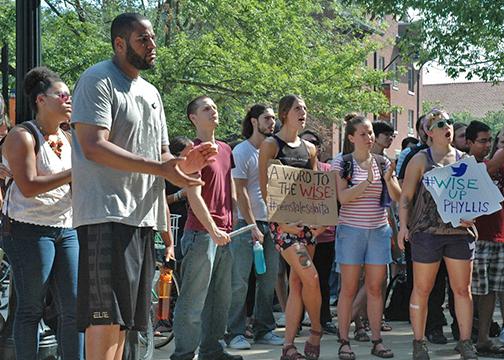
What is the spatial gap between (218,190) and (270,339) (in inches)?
82.0

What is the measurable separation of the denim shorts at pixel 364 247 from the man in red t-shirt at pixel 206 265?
1171 mm

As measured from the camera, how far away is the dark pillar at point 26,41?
6.38 meters

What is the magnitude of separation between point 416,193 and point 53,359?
10.8 feet

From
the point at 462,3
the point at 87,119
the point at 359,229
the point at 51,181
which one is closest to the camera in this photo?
the point at 87,119

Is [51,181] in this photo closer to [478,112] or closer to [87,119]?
[87,119]

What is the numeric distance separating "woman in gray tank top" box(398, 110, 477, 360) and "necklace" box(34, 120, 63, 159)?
3.12 meters

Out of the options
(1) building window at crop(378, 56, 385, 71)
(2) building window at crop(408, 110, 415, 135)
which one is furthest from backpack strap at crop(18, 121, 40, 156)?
(2) building window at crop(408, 110, 415, 135)

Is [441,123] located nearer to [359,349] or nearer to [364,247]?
[364,247]

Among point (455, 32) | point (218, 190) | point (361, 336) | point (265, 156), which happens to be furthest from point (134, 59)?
point (455, 32)

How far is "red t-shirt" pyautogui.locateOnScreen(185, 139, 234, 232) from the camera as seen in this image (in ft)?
23.3

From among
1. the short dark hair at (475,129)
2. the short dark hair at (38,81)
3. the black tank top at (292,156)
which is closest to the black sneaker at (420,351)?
the black tank top at (292,156)

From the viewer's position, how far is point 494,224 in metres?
8.02

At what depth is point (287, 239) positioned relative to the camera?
23.9ft

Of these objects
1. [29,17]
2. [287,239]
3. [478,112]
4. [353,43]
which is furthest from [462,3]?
[478,112]
